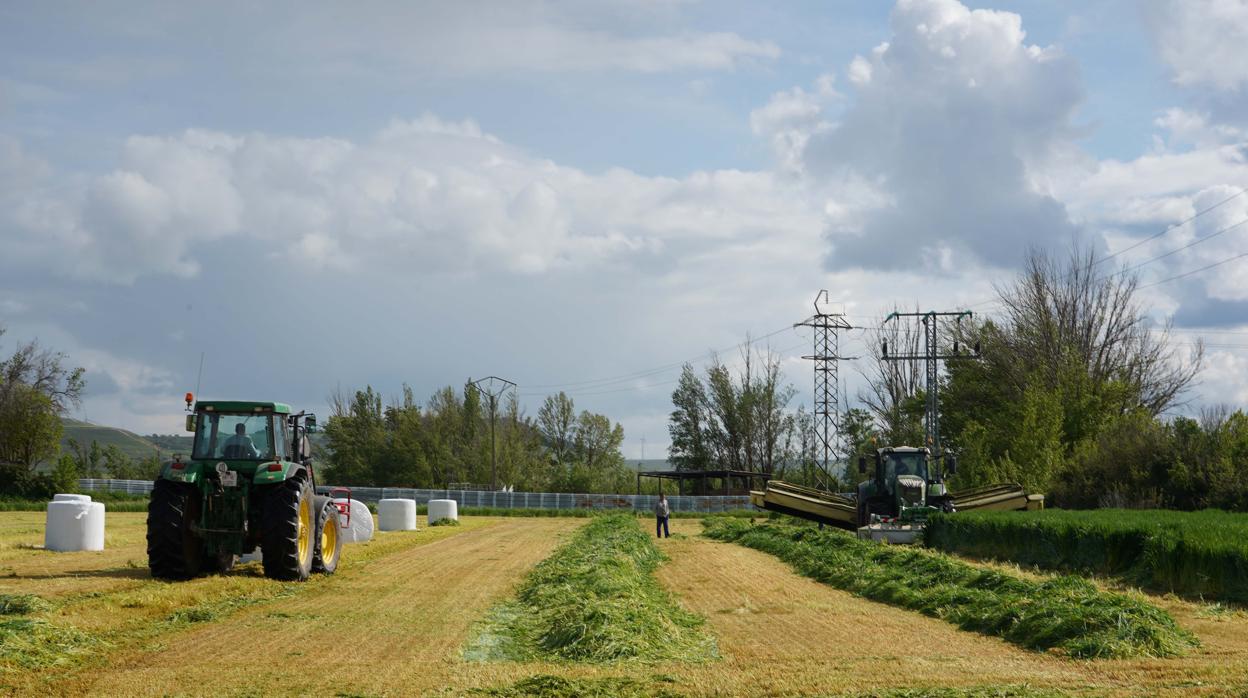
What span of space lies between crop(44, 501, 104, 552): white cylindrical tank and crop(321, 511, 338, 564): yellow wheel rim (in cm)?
730

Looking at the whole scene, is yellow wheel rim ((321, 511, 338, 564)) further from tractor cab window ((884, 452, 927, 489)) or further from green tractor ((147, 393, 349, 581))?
tractor cab window ((884, 452, 927, 489))

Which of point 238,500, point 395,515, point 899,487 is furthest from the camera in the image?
point 395,515

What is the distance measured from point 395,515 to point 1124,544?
21986 millimetres

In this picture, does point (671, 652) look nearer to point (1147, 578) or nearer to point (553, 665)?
point (553, 665)

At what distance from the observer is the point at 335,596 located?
15.7 metres

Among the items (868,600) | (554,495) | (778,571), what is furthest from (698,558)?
(554,495)

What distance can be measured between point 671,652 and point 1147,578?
11216 mm

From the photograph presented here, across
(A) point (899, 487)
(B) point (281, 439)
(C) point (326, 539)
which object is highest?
(B) point (281, 439)

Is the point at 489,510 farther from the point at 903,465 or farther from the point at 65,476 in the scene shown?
the point at 903,465

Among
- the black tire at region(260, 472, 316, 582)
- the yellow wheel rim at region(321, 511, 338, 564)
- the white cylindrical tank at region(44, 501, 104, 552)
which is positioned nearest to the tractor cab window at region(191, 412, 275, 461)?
the black tire at region(260, 472, 316, 582)

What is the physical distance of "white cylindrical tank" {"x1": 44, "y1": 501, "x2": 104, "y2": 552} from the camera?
2350 centimetres

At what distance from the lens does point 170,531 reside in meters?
15.9

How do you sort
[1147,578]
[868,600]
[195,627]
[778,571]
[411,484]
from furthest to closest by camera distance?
1. [411,484]
2. [778,571]
3. [1147,578]
4. [868,600]
5. [195,627]

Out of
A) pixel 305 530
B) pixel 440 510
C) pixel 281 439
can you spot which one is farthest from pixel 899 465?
pixel 440 510
